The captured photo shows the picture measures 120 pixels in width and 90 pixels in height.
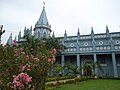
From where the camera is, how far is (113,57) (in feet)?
85.9

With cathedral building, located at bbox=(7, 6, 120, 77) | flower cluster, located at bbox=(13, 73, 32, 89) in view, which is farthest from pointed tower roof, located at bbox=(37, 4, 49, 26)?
flower cluster, located at bbox=(13, 73, 32, 89)

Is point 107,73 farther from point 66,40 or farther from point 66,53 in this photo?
point 66,40

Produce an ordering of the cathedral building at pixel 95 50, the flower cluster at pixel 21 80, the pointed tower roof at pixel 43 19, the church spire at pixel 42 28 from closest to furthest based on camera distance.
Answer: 1. the flower cluster at pixel 21 80
2. the cathedral building at pixel 95 50
3. the church spire at pixel 42 28
4. the pointed tower roof at pixel 43 19

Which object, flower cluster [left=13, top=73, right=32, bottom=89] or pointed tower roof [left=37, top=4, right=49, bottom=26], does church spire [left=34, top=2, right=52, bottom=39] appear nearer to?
pointed tower roof [left=37, top=4, right=49, bottom=26]

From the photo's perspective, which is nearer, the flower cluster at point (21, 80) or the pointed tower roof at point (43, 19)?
the flower cluster at point (21, 80)

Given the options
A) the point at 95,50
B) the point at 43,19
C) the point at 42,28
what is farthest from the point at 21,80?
the point at 43,19

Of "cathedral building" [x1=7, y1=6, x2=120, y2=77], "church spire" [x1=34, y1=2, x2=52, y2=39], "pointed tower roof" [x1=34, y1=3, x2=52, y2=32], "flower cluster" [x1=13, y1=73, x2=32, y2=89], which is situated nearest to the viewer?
"flower cluster" [x1=13, y1=73, x2=32, y2=89]

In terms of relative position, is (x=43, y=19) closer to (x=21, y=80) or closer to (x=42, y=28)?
(x=42, y=28)

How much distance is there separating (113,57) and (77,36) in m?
9.23

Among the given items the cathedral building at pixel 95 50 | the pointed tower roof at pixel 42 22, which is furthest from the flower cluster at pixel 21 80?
the pointed tower roof at pixel 42 22

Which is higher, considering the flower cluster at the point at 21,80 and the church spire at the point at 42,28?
the church spire at the point at 42,28

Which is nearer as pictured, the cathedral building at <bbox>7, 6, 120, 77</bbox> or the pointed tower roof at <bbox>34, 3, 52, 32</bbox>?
the cathedral building at <bbox>7, 6, 120, 77</bbox>

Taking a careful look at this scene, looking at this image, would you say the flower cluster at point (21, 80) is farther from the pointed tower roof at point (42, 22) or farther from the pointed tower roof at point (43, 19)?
the pointed tower roof at point (43, 19)

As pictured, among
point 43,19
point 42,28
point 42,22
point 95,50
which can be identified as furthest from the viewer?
point 43,19
